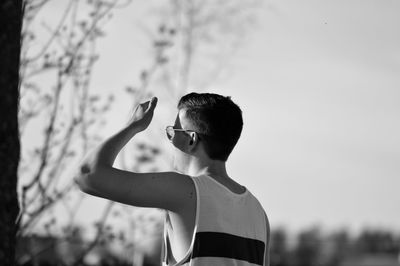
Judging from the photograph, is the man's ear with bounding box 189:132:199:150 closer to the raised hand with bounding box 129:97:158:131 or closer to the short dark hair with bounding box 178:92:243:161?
the short dark hair with bounding box 178:92:243:161

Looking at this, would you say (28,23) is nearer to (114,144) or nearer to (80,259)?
(80,259)

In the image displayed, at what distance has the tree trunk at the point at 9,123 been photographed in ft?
11.4

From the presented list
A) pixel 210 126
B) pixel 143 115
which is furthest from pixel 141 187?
pixel 210 126

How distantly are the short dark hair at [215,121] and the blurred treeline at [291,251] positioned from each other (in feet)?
14.0

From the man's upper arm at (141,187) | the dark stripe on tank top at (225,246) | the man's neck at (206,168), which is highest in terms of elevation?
the man's neck at (206,168)

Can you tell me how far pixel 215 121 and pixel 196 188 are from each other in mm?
279

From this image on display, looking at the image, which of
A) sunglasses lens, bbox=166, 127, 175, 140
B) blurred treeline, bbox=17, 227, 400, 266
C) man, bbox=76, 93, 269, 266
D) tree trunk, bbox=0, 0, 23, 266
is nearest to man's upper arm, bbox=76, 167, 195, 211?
man, bbox=76, 93, 269, 266

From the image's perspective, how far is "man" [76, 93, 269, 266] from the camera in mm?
2723

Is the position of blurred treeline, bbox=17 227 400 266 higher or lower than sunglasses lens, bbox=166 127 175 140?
lower

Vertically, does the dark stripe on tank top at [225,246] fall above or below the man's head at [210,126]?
below

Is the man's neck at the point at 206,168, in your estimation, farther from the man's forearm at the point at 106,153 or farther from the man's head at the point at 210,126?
the man's forearm at the point at 106,153

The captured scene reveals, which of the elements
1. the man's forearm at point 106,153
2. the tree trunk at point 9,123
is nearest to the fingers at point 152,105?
the man's forearm at point 106,153

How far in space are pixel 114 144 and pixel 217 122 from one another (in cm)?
41

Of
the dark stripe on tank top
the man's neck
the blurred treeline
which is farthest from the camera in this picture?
the blurred treeline
